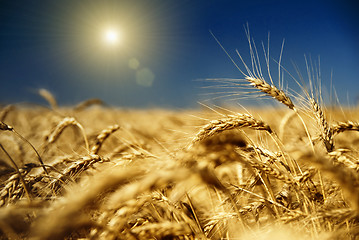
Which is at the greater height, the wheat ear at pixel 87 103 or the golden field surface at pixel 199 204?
the wheat ear at pixel 87 103

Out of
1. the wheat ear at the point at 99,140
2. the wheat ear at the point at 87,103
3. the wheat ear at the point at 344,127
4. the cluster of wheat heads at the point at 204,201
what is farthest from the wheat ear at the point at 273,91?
the wheat ear at the point at 87,103

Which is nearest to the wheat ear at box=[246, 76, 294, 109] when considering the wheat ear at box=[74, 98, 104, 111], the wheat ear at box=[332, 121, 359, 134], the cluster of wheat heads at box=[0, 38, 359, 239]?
the cluster of wheat heads at box=[0, 38, 359, 239]

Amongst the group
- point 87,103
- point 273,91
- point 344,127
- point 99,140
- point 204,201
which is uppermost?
point 87,103

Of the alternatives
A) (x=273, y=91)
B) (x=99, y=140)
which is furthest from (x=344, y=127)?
(x=99, y=140)

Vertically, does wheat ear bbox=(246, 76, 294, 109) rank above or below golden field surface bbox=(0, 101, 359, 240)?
above

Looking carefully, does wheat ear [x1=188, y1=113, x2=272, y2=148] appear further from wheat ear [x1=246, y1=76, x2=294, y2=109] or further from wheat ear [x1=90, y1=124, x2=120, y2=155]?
wheat ear [x1=90, y1=124, x2=120, y2=155]

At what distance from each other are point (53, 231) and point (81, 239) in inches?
16.0

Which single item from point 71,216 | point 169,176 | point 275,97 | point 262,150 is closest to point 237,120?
point 262,150

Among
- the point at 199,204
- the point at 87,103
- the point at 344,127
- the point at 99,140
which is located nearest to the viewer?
the point at 344,127

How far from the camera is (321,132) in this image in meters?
1.06

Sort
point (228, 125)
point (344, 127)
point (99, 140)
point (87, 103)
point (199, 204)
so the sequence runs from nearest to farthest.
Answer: point (228, 125)
point (344, 127)
point (199, 204)
point (99, 140)
point (87, 103)

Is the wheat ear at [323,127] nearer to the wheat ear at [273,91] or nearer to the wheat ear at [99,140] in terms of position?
the wheat ear at [273,91]

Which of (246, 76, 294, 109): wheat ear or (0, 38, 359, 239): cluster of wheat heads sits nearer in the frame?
(0, 38, 359, 239): cluster of wheat heads

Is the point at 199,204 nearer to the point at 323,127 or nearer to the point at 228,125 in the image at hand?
the point at 228,125
